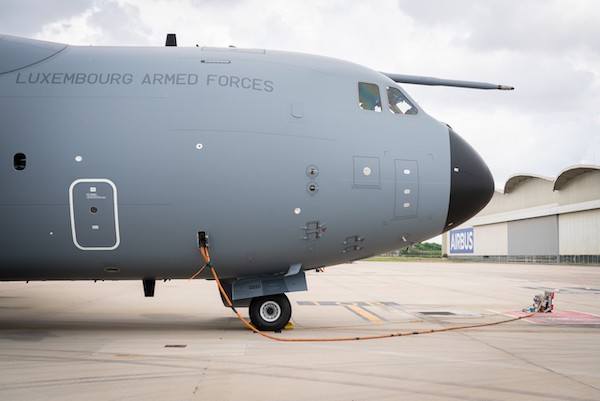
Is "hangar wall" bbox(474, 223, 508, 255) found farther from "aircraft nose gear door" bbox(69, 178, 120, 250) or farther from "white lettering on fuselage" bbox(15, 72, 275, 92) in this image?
"aircraft nose gear door" bbox(69, 178, 120, 250)

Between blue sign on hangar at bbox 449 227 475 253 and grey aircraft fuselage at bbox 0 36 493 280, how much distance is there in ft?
312

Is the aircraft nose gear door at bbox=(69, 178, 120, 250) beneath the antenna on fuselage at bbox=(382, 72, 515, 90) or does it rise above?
beneath

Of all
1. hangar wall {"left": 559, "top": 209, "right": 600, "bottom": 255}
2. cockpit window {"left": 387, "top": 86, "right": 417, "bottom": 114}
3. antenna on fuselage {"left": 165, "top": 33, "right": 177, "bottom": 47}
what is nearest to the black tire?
cockpit window {"left": 387, "top": 86, "right": 417, "bottom": 114}

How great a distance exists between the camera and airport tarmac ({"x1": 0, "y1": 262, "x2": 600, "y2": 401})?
7191 mm

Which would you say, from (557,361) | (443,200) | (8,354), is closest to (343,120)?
(443,200)

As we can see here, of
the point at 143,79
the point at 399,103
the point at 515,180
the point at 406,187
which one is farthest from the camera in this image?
the point at 515,180

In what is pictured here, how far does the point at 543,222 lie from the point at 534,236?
275 cm

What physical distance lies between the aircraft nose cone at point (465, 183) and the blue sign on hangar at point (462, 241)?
9421 centimetres

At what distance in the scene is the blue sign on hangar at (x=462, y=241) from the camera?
104 meters

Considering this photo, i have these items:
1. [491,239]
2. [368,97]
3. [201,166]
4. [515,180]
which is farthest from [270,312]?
[491,239]

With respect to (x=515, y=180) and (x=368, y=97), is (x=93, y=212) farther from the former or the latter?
(x=515, y=180)

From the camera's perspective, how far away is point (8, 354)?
371 inches

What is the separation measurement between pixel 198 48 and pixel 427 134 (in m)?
4.77

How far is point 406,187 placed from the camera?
12.0 metres
